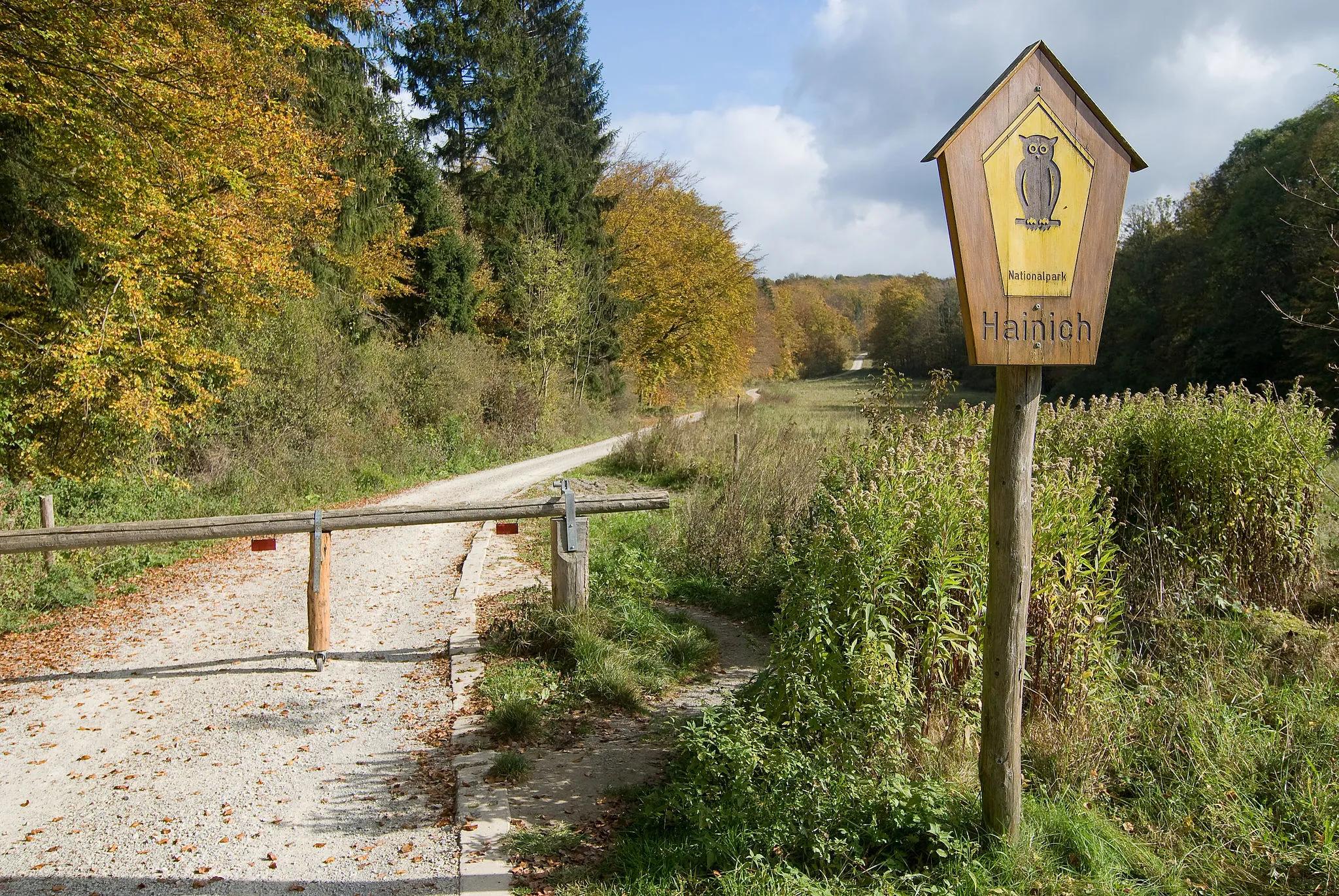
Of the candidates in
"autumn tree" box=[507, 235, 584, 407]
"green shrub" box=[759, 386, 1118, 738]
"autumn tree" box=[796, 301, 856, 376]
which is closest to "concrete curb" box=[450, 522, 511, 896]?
"green shrub" box=[759, 386, 1118, 738]

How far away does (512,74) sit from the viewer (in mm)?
28703

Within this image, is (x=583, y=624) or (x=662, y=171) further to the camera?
(x=662, y=171)

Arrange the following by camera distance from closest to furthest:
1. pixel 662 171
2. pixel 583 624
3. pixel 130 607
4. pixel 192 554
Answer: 1. pixel 583 624
2. pixel 130 607
3. pixel 192 554
4. pixel 662 171

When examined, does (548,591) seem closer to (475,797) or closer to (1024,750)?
(475,797)

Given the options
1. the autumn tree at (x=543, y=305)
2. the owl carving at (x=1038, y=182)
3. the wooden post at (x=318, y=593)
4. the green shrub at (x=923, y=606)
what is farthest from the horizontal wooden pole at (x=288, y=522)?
the autumn tree at (x=543, y=305)

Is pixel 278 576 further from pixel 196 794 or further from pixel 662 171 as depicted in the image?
pixel 662 171

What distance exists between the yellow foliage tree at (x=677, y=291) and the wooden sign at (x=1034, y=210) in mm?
30225

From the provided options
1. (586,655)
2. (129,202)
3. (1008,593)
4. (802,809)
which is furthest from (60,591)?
(1008,593)

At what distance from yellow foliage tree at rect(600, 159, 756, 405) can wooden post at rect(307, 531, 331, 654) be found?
26.8m

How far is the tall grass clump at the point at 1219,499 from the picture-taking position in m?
6.38

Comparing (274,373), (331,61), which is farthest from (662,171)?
(274,373)

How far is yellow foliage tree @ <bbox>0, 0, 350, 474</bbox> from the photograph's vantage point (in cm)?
899

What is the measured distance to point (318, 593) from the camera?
7117 millimetres

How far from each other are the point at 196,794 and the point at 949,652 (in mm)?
4609
